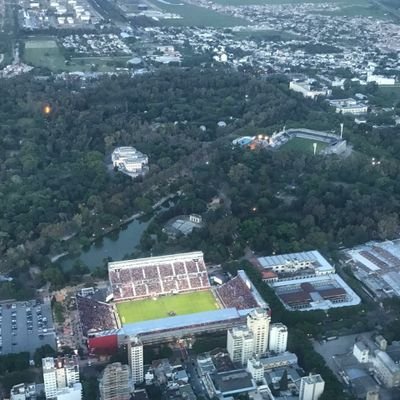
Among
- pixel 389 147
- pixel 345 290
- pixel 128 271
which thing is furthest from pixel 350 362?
pixel 389 147

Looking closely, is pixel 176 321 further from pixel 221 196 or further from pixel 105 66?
pixel 105 66

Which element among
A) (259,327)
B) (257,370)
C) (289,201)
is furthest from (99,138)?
(257,370)

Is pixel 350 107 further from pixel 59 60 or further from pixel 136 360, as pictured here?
pixel 136 360

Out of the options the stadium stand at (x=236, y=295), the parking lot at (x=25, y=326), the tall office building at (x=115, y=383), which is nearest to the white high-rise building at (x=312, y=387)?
the stadium stand at (x=236, y=295)

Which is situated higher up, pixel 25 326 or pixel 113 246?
pixel 25 326

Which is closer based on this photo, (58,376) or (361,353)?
(58,376)

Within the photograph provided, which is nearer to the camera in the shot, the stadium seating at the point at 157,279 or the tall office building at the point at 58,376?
the tall office building at the point at 58,376

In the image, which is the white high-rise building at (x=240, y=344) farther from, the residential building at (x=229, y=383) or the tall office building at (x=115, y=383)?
the tall office building at (x=115, y=383)
